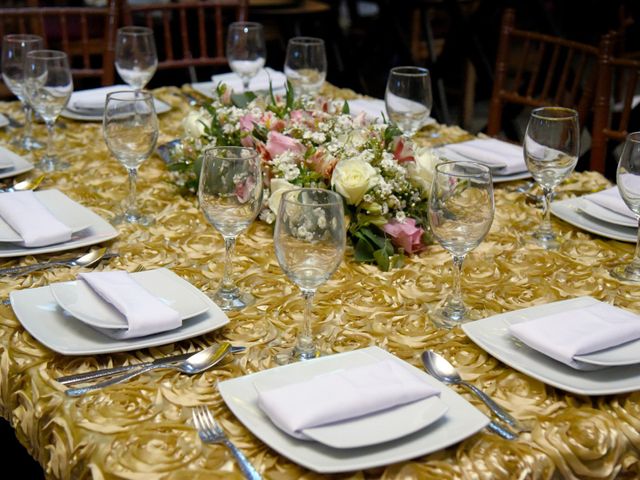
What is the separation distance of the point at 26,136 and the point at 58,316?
92 centimetres

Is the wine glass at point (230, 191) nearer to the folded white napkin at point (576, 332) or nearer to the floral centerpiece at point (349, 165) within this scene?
the floral centerpiece at point (349, 165)

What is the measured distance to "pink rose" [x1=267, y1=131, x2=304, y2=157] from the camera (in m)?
1.45

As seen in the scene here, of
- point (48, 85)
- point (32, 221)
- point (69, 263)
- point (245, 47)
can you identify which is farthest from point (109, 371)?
point (245, 47)

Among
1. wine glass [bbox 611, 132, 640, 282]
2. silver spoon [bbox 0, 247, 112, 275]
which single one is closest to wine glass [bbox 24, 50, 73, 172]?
silver spoon [bbox 0, 247, 112, 275]

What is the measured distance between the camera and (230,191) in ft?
3.71

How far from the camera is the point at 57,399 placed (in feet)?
3.09

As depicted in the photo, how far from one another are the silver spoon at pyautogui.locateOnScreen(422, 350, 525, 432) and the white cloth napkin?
2.07 feet

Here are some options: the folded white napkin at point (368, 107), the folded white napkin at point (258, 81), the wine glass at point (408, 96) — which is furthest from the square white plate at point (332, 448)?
the folded white napkin at point (258, 81)

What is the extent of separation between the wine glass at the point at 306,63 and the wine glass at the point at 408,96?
326 mm

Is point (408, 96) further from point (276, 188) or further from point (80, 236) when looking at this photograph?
point (80, 236)

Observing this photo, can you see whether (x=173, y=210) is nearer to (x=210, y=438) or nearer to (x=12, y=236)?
(x=12, y=236)

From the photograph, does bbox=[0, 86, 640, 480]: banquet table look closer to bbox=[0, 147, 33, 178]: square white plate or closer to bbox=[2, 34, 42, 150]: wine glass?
bbox=[0, 147, 33, 178]: square white plate

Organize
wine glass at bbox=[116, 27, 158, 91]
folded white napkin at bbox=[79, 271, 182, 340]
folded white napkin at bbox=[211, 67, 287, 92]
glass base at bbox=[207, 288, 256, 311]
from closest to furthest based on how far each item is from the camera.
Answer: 1. folded white napkin at bbox=[79, 271, 182, 340]
2. glass base at bbox=[207, 288, 256, 311]
3. wine glass at bbox=[116, 27, 158, 91]
4. folded white napkin at bbox=[211, 67, 287, 92]

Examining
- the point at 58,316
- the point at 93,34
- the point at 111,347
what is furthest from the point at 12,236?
the point at 93,34
